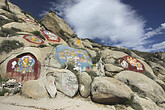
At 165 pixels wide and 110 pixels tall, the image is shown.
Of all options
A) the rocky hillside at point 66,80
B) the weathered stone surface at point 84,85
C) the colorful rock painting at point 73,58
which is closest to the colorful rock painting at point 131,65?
the rocky hillside at point 66,80

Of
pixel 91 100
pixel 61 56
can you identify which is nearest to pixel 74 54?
pixel 61 56

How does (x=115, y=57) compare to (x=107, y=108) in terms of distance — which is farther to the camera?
(x=115, y=57)

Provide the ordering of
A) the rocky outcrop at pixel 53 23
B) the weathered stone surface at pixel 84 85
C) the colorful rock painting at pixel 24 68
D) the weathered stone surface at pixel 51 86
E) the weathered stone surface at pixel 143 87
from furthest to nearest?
1. the rocky outcrop at pixel 53 23
2. the weathered stone surface at pixel 143 87
3. the colorful rock painting at pixel 24 68
4. the weathered stone surface at pixel 84 85
5. the weathered stone surface at pixel 51 86

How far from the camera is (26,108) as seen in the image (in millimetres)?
3482

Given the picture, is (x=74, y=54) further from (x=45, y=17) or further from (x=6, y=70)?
(x=45, y=17)

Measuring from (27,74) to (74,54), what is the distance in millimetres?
4368

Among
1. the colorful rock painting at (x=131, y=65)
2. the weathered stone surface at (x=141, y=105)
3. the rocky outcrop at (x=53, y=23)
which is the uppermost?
the rocky outcrop at (x=53, y=23)

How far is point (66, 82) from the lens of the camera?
5711 mm

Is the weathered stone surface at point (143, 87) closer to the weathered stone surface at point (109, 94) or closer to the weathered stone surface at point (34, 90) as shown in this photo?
the weathered stone surface at point (109, 94)

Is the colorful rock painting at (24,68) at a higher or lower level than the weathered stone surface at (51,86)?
higher

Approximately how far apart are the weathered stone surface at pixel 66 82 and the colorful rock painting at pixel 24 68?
1522 mm

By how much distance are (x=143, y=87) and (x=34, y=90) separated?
23.7 feet

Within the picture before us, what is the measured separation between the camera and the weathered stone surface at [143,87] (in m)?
6.56

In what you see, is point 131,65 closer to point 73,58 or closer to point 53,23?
point 73,58
